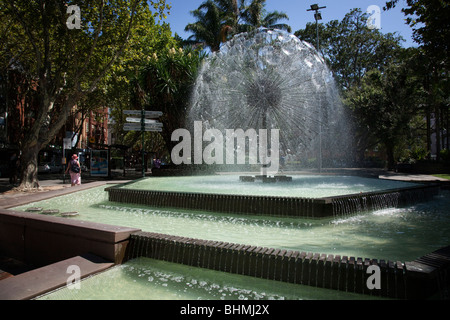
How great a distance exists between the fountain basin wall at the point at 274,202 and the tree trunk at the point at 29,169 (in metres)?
6.38

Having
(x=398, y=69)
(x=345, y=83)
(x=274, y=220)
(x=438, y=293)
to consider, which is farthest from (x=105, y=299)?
(x=345, y=83)

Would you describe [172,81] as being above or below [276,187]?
above

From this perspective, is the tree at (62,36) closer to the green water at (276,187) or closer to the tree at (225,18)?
the green water at (276,187)

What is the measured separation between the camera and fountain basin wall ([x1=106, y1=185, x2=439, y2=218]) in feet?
22.1

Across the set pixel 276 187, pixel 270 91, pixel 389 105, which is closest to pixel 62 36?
pixel 270 91

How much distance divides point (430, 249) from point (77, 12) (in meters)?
15.1

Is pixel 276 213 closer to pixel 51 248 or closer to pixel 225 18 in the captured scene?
pixel 51 248

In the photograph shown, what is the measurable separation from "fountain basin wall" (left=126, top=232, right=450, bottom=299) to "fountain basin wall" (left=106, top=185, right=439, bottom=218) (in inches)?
122

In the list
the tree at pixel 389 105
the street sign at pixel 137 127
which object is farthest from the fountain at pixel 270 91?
the tree at pixel 389 105

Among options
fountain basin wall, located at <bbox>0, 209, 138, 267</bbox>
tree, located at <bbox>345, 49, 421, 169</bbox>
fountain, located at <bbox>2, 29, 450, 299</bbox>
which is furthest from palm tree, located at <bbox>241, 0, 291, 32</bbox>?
fountain basin wall, located at <bbox>0, 209, 138, 267</bbox>

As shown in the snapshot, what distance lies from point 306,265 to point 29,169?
13.9 meters

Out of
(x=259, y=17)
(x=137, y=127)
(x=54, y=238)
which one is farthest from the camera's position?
(x=259, y=17)

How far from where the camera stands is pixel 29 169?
13.8 metres

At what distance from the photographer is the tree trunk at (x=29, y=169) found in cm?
1357
